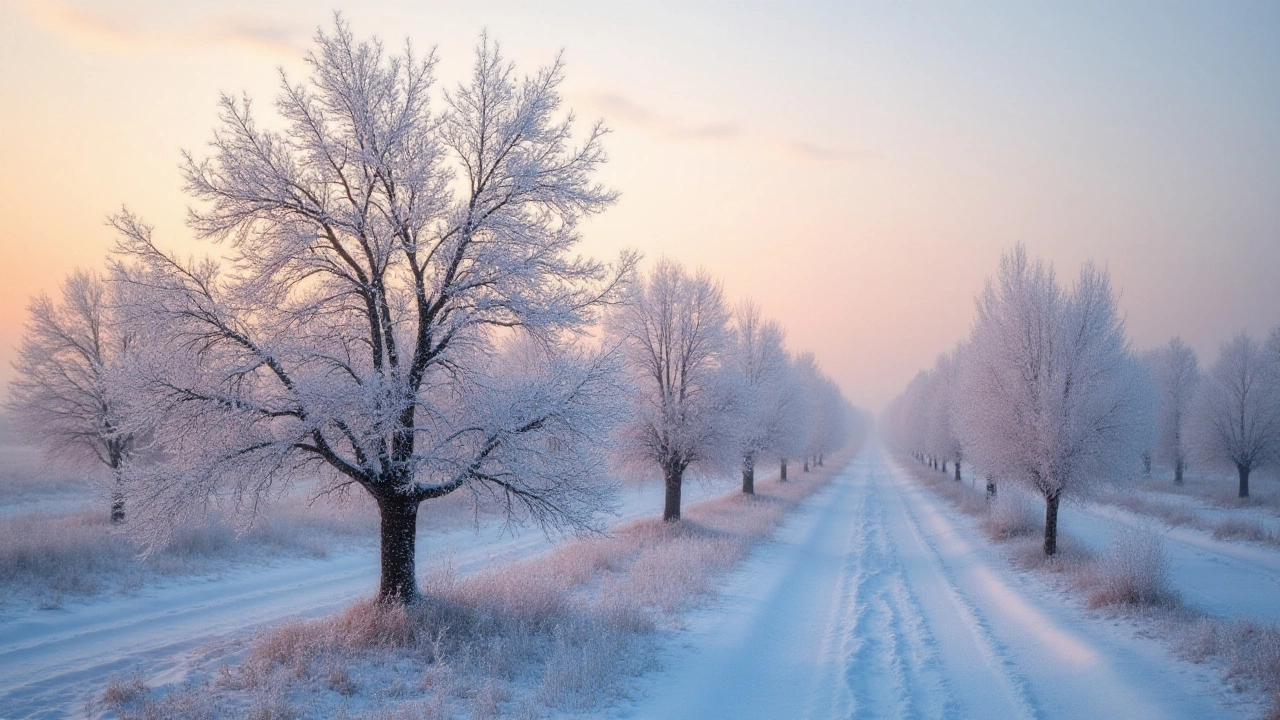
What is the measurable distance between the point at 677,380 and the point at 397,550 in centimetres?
1393

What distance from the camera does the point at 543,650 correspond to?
28.4ft

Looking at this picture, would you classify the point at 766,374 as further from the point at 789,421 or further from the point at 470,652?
the point at 470,652

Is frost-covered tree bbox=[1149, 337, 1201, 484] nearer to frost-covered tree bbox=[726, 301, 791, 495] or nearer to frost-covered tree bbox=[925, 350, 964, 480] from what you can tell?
frost-covered tree bbox=[925, 350, 964, 480]

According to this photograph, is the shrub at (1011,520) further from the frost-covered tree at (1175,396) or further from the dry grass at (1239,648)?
the frost-covered tree at (1175,396)

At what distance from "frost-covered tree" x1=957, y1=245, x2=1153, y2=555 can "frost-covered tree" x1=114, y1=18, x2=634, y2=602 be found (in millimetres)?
12591

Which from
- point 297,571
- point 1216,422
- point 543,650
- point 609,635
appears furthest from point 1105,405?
point 1216,422

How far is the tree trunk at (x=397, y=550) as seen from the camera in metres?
8.99

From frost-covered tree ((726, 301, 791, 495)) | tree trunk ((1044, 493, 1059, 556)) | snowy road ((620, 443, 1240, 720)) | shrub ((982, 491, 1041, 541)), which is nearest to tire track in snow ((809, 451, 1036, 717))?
snowy road ((620, 443, 1240, 720))

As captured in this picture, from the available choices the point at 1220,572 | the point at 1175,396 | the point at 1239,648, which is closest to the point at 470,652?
the point at 1239,648

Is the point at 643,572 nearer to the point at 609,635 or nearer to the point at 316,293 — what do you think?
the point at 609,635

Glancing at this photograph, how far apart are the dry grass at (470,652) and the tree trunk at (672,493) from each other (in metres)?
8.03

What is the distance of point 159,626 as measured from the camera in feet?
35.1

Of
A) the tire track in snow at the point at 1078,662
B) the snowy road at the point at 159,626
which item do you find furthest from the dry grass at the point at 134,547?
the tire track in snow at the point at 1078,662

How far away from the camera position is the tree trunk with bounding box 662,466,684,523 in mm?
21139
